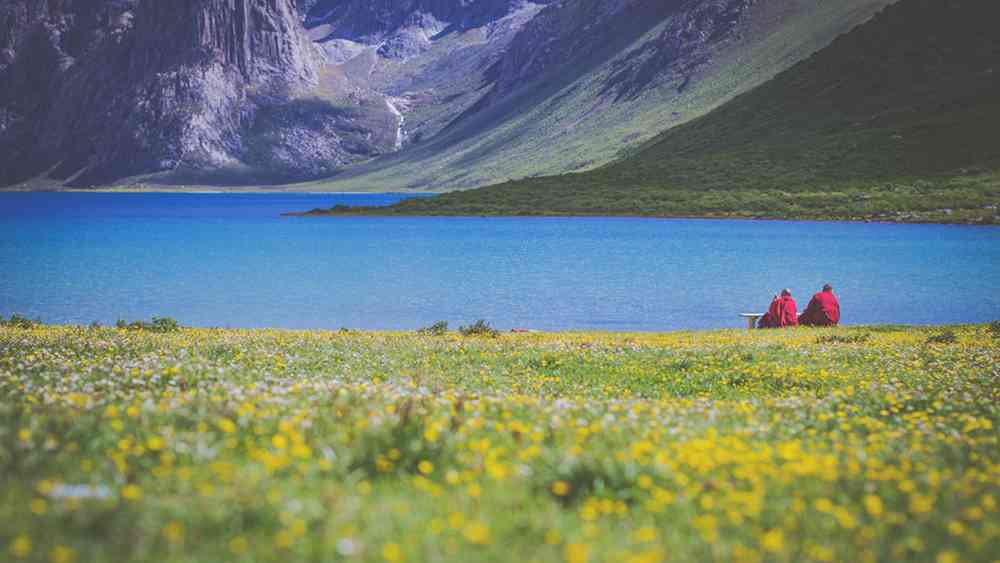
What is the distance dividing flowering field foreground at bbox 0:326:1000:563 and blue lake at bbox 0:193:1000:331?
42.0 m

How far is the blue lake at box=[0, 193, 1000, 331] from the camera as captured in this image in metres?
59.7

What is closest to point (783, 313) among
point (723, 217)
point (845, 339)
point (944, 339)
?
point (845, 339)

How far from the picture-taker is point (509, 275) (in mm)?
81250

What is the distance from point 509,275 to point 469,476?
72619 millimetres

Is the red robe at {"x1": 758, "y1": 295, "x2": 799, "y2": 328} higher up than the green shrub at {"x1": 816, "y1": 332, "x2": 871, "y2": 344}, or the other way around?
the green shrub at {"x1": 816, "y1": 332, "x2": 871, "y2": 344}

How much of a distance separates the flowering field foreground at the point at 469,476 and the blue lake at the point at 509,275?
1655 inches

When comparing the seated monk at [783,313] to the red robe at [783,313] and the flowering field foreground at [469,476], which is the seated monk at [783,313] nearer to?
the red robe at [783,313]

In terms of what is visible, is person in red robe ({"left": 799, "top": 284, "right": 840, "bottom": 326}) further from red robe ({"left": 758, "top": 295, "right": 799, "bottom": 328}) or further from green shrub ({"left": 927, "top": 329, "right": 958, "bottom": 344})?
green shrub ({"left": 927, "top": 329, "right": 958, "bottom": 344})

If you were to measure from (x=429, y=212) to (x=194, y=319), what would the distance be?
137 m

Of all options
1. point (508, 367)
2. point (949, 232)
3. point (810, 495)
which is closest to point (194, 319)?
point (508, 367)

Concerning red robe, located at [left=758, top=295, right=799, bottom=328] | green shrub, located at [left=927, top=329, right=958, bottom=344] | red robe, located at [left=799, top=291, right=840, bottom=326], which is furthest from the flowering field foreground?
red robe, located at [left=799, top=291, right=840, bottom=326]

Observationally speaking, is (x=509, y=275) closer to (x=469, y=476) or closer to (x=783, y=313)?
(x=783, y=313)

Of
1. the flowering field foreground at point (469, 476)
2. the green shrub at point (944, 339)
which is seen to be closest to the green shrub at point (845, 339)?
the green shrub at point (944, 339)

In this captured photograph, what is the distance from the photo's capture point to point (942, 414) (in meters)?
13.9
